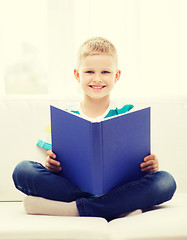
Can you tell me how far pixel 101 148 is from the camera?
4.13 feet

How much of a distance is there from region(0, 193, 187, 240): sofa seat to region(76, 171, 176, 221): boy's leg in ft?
0.21

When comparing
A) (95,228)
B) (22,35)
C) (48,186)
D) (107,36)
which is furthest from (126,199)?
(22,35)

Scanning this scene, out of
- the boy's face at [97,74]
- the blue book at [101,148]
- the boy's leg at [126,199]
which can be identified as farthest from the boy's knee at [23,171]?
the boy's face at [97,74]

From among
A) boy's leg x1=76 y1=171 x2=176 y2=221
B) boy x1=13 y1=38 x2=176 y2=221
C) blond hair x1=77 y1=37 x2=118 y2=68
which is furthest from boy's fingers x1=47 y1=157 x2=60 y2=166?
blond hair x1=77 y1=37 x2=118 y2=68

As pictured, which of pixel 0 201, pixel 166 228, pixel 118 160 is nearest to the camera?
pixel 166 228

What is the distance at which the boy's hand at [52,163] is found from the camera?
1.47m

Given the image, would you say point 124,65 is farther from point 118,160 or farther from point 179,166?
point 118,160

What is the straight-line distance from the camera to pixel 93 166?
1.27 metres

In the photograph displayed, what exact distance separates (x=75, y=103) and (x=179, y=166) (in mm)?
622

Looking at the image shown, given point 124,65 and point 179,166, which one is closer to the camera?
point 179,166

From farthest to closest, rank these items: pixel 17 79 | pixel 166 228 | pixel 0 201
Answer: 1. pixel 17 79
2. pixel 0 201
3. pixel 166 228

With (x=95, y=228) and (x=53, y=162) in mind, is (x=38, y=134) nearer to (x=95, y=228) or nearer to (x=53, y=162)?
(x=53, y=162)

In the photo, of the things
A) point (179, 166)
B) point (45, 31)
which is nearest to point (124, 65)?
point (45, 31)

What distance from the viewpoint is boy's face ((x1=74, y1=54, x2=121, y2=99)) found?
1.64m
